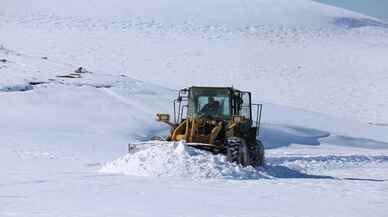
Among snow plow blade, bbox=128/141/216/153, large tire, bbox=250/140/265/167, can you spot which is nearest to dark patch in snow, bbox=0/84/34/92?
large tire, bbox=250/140/265/167

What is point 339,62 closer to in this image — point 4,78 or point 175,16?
point 175,16

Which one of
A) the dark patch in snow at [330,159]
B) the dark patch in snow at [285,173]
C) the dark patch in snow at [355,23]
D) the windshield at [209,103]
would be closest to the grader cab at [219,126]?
the windshield at [209,103]

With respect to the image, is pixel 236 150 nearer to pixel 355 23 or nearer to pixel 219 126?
pixel 219 126

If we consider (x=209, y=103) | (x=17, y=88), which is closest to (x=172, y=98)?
(x=17, y=88)

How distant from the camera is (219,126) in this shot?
14805mm

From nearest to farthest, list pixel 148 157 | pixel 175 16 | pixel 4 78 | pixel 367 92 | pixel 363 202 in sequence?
pixel 363 202
pixel 148 157
pixel 4 78
pixel 367 92
pixel 175 16

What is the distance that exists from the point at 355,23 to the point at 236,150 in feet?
155

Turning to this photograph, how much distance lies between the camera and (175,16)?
53.8m

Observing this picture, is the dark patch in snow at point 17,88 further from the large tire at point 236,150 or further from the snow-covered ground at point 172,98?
the large tire at point 236,150

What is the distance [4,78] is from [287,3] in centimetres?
3959

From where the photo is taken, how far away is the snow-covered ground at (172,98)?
10703 mm

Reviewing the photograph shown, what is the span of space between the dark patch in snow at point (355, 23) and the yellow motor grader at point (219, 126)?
4333cm

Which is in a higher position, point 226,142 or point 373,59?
point 373,59

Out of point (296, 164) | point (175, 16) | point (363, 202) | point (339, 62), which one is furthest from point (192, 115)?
point (175, 16)
